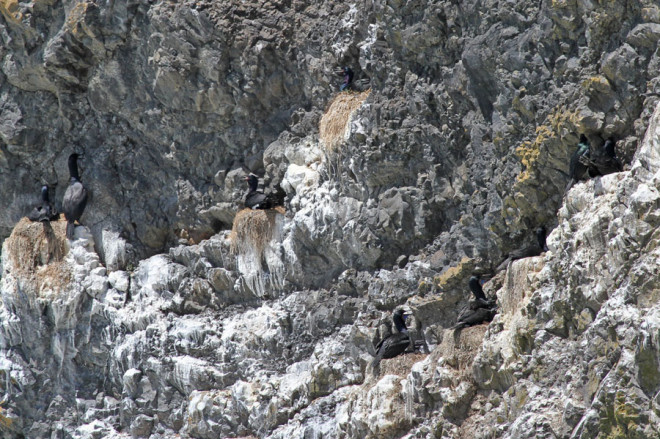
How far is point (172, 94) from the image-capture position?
17438 millimetres

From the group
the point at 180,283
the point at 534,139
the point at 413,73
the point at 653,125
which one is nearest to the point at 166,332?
the point at 180,283

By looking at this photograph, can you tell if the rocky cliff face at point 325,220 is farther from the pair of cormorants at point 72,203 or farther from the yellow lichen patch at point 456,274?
the pair of cormorants at point 72,203

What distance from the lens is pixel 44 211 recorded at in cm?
1895

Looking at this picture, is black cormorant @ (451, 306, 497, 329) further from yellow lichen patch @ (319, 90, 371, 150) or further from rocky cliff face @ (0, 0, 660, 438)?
yellow lichen patch @ (319, 90, 371, 150)

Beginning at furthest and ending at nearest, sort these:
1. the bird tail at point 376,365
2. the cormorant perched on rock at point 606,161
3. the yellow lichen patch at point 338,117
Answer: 1. the yellow lichen patch at point 338,117
2. the bird tail at point 376,365
3. the cormorant perched on rock at point 606,161

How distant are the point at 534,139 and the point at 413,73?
8.53 ft

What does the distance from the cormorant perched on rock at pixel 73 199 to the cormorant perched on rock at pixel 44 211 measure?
0.33m

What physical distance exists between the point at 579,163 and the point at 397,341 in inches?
135

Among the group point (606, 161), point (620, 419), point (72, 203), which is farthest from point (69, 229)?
point (620, 419)

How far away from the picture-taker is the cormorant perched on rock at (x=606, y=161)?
37.5ft

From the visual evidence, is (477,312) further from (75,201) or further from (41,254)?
(41,254)

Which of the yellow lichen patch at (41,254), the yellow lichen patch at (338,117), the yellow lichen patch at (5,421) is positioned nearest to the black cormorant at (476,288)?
the yellow lichen patch at (338,117)

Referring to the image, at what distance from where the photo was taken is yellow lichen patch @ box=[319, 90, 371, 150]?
15.3 m

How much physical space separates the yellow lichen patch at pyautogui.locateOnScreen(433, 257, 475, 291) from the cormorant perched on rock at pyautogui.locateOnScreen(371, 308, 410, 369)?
0.66 meters
